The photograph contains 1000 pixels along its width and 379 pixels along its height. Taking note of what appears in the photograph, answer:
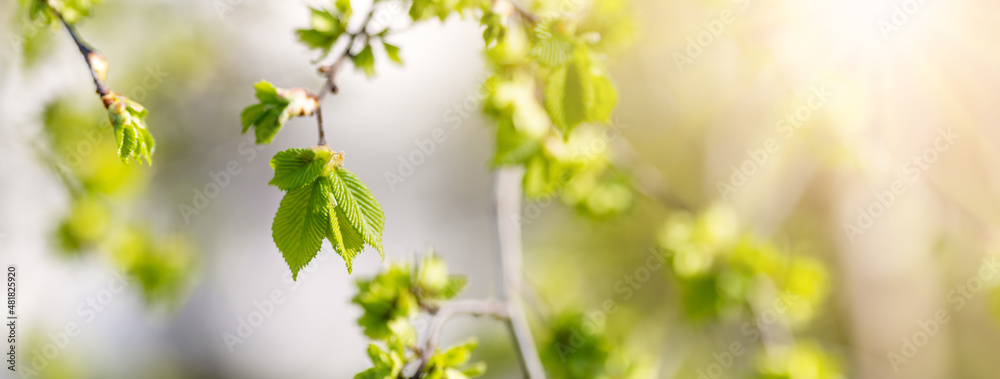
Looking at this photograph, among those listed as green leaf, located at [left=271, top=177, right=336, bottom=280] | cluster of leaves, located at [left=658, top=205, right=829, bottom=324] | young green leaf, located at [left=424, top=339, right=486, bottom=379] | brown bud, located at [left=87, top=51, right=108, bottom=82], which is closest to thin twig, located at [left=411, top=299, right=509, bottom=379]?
young green leaf, located at [left=424, top=339, right=486, bottom=379]

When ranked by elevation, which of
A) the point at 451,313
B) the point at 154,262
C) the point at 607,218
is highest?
the point at 451,313

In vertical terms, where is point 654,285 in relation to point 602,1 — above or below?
below

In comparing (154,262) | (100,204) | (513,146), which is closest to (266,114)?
(513,146)

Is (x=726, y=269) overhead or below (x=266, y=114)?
below

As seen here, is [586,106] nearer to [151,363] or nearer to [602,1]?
[602,1]

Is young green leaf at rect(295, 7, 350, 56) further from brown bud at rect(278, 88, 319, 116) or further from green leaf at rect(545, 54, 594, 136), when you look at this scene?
green leaf at rect(545, 54, 594, 136)

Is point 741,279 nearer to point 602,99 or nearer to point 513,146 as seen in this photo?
point 513,146

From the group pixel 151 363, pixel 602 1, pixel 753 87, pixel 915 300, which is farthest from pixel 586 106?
pixel 151 363
